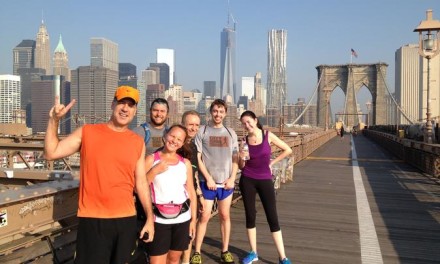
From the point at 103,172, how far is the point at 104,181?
6 cm

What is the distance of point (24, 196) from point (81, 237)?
0.65m

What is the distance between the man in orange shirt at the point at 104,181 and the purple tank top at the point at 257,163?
1839 mm

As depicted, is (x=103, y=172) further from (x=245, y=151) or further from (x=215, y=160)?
(x=245, y=151)

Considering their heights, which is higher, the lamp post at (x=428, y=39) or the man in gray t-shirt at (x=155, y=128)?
the lamp post at (x=428, y=39)

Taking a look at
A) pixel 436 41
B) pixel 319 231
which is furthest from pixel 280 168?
pixel 436 41

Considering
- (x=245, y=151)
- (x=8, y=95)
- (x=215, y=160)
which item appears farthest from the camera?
(x=8, y=95)

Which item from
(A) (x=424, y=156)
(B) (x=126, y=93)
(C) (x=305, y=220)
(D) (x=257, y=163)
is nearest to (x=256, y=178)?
(D) (x=257, y=163)

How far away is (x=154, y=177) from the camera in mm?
3180

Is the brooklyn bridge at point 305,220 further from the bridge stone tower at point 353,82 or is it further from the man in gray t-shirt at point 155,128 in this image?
the bridge stone tower at point 353,82

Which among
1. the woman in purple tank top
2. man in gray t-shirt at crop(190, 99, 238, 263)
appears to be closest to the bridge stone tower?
the woman in purple tank top

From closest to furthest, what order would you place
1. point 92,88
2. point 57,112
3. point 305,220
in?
point 57,112
point 305,220
point 92,88

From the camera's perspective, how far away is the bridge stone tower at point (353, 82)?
3967 inches

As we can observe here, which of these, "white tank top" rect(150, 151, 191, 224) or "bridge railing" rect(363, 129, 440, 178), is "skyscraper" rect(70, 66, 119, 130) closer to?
"bridge railing" rect(363, 129, 440, 178)

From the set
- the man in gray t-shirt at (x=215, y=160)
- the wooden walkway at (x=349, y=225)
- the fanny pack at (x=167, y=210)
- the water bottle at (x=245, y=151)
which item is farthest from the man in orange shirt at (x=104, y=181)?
the wooden walkway at (x=349, y=225)
